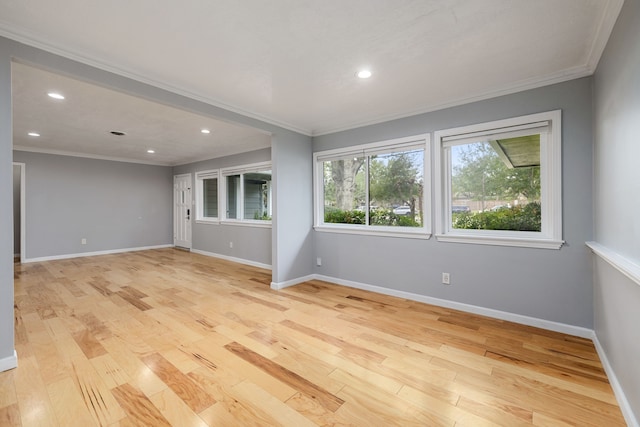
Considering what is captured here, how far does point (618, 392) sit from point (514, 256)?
1.30 metres

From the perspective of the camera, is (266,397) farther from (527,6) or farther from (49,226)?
(49,226)

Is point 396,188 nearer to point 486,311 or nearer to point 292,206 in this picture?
point 292,206

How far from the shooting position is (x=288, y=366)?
208 centimetres

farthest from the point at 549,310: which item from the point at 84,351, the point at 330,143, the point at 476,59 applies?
the point at 84,351

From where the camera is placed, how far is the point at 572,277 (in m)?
2.53

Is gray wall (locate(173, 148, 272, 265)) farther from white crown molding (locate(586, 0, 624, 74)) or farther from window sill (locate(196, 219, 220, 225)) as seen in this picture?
white crown molding (locate(586, 0, 624, 74))

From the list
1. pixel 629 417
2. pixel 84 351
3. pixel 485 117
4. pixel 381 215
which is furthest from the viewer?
pixel 381 215

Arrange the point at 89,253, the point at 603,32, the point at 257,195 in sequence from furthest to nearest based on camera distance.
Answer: the point at 89,253
the point at 257,195
the point at 603,32

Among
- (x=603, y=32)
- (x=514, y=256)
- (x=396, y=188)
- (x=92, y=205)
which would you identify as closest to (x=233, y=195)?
(x=92, y=205)

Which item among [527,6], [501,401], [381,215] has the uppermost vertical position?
[527,6]

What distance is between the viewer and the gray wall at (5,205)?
1877mm

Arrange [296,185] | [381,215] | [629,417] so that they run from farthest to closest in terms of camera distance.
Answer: [296,185]
[381,215]
[629,417]

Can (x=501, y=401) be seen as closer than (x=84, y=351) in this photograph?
Yes

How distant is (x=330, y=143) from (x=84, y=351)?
3.64 meters
